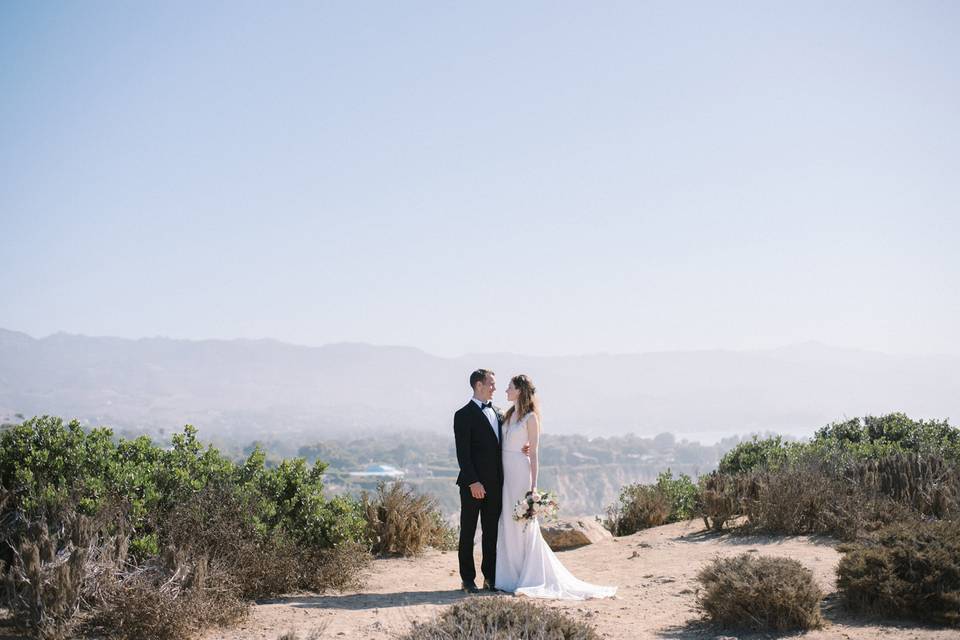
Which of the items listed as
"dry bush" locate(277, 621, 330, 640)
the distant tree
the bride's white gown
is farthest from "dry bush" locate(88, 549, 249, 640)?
the distant tree

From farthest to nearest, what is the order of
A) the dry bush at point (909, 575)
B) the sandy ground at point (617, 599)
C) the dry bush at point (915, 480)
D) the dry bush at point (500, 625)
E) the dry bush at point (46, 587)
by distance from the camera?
the dry bush at point (915, 480), the sandy ground at point (617, 599), the dry bush at point (909, 575), the dry bush at point (46, 587), the dry bush at point (500, 625)

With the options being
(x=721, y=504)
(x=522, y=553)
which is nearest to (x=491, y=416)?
(x=522, y=553)

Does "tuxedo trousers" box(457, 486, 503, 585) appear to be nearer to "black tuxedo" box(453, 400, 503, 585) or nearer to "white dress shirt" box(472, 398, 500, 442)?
"black tuxedo" box(453, 400, 503, 585)

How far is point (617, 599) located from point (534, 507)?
1.23m

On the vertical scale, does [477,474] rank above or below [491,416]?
below

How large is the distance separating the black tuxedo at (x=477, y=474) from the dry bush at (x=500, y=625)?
2.43m

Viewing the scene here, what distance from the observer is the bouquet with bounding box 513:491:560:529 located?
→ 305 inches

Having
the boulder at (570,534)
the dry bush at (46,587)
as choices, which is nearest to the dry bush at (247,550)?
the dry bush at (46,587)

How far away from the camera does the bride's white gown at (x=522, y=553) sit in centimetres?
756

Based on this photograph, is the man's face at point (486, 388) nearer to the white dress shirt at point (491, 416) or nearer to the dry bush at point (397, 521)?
the white dress shirt at point (491, 416)

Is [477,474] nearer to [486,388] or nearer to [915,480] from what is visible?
[486,388]

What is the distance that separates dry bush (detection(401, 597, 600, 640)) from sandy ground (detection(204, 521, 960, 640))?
94 centimetres

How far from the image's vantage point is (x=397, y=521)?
10719mm

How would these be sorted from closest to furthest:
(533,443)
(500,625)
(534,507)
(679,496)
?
(500,625)
(534,507)
(533,443)
(679,496)
